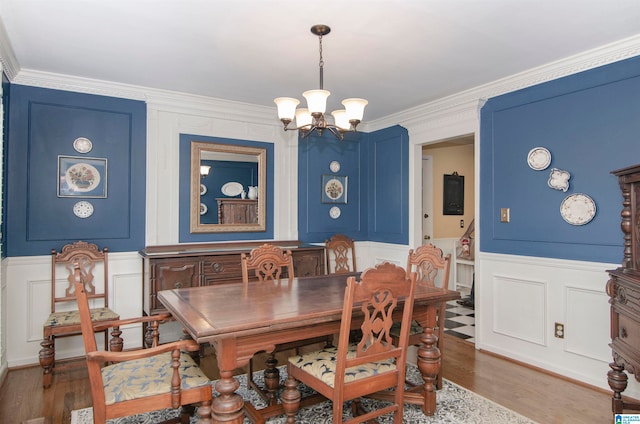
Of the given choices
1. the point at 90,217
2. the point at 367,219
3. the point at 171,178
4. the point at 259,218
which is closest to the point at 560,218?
the point at 367,219

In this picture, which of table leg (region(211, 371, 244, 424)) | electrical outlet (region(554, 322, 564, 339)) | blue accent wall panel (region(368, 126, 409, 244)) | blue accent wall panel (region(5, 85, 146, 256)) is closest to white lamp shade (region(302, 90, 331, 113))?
table leg (region(211, 371, 244, 424))

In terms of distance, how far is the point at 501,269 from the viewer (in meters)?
3.68

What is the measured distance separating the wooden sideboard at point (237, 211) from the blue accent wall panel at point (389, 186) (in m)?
1.63

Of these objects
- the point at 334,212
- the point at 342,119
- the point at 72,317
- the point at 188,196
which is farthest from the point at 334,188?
the point at 72,317

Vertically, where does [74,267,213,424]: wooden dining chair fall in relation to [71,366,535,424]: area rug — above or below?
above

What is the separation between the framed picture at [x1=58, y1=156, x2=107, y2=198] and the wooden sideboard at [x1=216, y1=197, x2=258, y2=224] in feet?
3.69

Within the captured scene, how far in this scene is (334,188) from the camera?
5098 millimetres

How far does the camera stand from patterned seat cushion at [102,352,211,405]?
1.84 metres

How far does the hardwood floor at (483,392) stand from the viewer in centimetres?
258

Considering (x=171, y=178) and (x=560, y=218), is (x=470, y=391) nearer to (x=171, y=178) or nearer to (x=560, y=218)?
(x=560, y=218)

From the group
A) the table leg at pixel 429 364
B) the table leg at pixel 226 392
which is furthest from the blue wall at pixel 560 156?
the table leg at pixel 226 392

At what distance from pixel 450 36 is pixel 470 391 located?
2540 mm

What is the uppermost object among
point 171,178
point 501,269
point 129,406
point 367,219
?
point 171,178

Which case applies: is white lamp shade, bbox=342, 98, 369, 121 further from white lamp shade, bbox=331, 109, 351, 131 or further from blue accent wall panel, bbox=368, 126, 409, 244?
blue accent wall panel, bbox=368, 126, 409, 244
